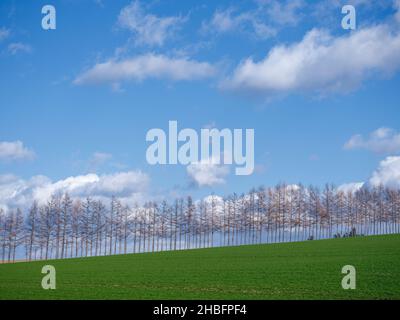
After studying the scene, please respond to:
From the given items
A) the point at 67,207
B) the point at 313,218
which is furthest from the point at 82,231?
the point at 313,218

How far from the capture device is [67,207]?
115062mm

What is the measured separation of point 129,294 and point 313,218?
100767mm

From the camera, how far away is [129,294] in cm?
3472

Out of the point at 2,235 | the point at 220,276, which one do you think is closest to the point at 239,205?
the point at 2,235
